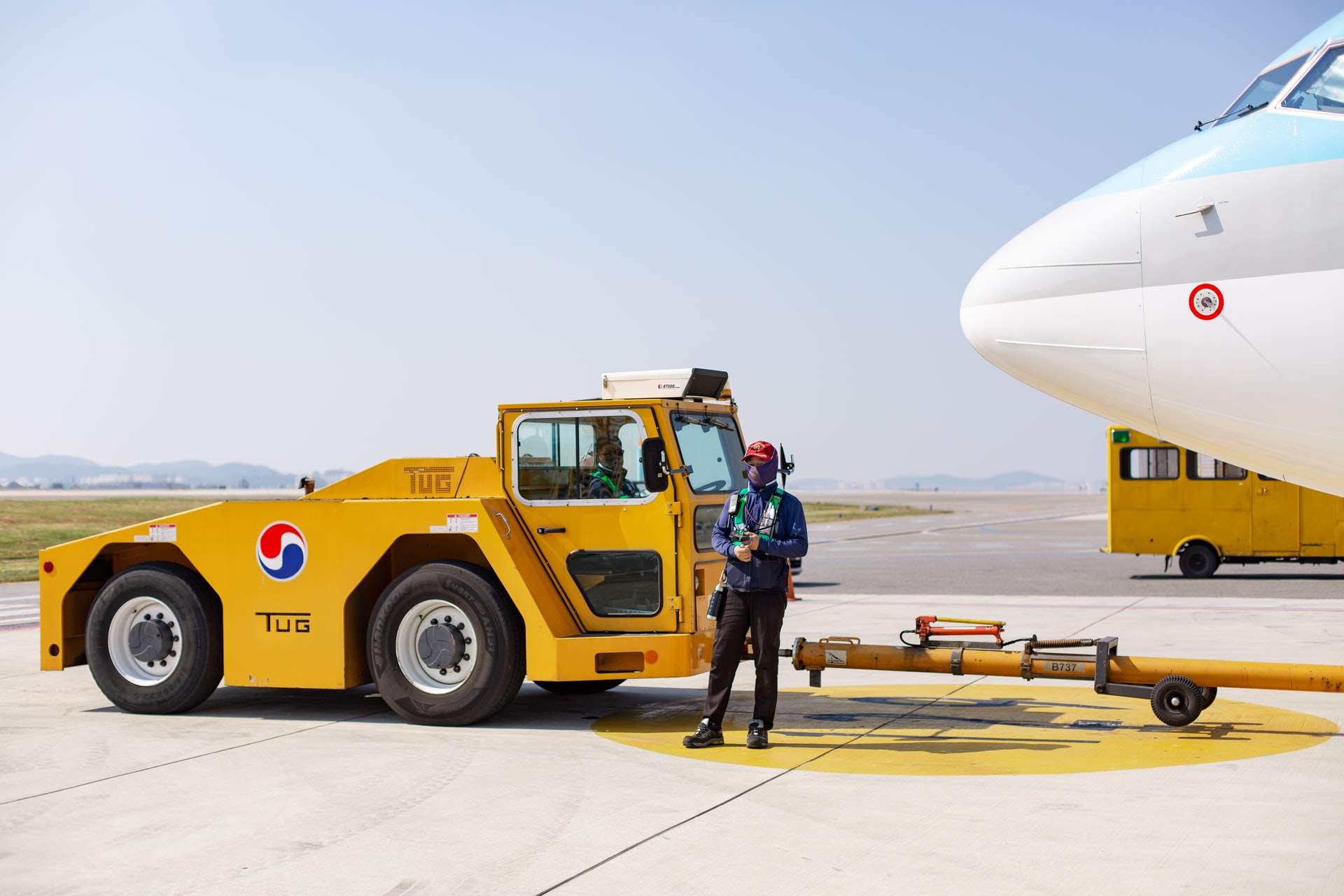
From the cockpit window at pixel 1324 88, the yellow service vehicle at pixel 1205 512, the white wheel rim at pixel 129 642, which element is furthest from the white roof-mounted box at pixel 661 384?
the yellow service vehicle at pixel 1205 512

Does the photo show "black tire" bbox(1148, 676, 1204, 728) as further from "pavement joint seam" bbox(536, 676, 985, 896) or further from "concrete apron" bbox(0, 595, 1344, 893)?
"pavement joint seam" bbox(536, 676, 985, 896)

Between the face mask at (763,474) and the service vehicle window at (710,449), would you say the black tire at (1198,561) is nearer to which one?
the service vehicle window at (710,449)

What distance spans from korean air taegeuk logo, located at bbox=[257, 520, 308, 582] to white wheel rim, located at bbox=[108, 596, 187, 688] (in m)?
0.90

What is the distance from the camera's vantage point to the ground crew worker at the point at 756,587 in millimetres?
7910

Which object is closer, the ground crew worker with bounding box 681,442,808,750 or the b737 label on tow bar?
the ground crew worker with bounding box 681,442,808,750

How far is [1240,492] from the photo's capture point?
2233 cm

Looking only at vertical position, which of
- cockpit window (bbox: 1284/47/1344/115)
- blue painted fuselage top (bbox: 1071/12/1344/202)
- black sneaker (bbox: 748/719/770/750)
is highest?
cockpit window (bbox: 1284/47/1344/115)

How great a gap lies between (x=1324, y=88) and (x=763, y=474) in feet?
12.4

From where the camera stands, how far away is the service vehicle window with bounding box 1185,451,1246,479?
2217cm

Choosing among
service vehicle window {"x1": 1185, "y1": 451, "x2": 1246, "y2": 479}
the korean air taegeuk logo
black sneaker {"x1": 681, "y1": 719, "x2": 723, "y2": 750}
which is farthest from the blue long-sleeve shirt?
service vehicle window {"x1": 1185, "y1": 451, "x2": 1246, "y2": 479}

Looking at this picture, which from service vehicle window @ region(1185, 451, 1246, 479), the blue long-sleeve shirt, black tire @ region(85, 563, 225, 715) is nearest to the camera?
the blue long-sleeve shirt

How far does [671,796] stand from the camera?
6.68 meters

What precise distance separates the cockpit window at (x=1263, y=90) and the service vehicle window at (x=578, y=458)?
4194mm

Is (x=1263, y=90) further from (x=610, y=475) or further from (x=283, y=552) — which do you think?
(x=283, y=552)
